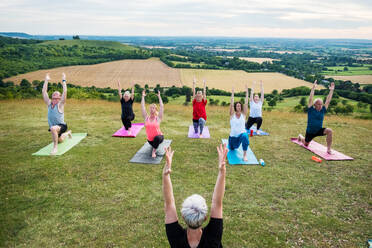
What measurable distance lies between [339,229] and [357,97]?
3543cm

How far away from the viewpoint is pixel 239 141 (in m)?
7.65

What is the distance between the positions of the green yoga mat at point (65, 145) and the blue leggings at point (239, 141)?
5744 mm

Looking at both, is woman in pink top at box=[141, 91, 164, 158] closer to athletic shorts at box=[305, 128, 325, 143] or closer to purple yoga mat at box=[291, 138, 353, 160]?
athletic shorts at box=[305, 128, 325, 143]

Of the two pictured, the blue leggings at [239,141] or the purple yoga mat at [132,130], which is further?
the purple yoga mat at [132,130]

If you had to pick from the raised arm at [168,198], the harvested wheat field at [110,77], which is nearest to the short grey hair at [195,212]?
the raised arm at [168,198]

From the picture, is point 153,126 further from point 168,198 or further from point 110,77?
point 110,77

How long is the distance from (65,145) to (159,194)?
15.6 ft

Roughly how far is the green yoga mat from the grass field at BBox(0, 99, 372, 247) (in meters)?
0.26

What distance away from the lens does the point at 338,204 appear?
498cm

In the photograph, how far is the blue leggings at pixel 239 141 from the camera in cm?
712

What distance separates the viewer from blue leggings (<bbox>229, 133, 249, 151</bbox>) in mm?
7121

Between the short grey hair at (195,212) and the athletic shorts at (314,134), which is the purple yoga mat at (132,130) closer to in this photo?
the athletic shorts at (314,134)

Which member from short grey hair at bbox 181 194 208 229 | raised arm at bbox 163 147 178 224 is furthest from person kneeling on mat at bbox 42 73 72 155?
short grey hair at bbox 181 194 208 229

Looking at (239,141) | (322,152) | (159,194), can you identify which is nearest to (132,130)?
(239,141)
